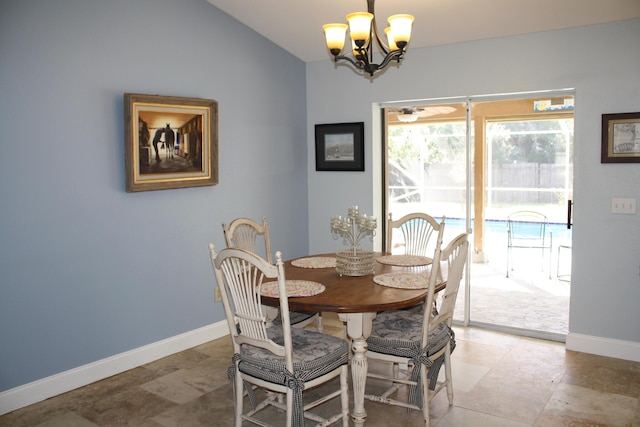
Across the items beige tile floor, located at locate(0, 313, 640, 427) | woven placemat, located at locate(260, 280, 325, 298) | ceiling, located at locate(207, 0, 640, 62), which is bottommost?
beige tile floor, located at locate(0, 313, 640, 427)

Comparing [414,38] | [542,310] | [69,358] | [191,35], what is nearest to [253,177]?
[191,35]

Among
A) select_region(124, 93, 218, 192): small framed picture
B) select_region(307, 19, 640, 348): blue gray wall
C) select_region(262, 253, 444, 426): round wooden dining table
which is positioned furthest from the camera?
select_region(307, 19, 640, 348): blue gray wall

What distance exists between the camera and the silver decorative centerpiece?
313 cm

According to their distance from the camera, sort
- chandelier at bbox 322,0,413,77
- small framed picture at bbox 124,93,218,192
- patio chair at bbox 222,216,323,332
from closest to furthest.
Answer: chandelier at bbox 322,0,413,77 < patio chair at bbox 222,216,323,332 < small framed picture at bbox 124,93,218,192

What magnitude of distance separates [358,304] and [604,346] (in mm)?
2271

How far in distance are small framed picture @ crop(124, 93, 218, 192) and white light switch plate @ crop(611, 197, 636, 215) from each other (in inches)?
113

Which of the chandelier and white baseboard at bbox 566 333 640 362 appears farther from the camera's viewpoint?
white baseboard at bbox 566 333 640 362

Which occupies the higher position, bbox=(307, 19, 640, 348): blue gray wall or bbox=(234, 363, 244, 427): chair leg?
bbox=(307, 19, 640, 348): blue gray wall

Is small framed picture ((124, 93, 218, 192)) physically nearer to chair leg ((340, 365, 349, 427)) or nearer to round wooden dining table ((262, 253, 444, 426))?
round wooden dining table ((262, 253, 444, 426))

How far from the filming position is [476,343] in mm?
4160

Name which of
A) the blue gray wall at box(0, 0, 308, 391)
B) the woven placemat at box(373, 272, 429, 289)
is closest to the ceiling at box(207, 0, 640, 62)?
the blue gray wall at box(0, 0, 308, 391)

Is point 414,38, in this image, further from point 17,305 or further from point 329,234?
point 17,305

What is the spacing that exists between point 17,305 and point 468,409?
260 cm

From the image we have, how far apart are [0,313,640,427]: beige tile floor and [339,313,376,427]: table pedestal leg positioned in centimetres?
14
